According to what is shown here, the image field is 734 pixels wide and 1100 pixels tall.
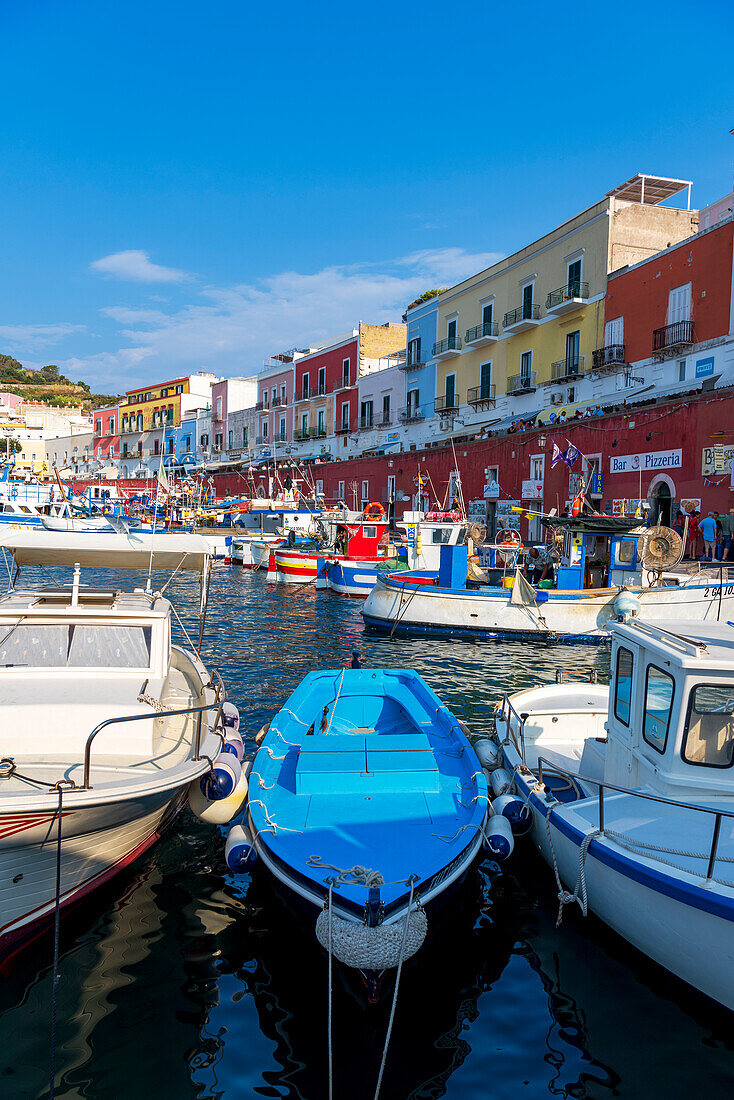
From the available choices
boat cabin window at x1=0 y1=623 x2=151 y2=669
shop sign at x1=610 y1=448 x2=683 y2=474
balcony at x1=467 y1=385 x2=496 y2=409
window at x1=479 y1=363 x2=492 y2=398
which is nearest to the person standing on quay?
shop sign at x1=610 y1=448 x2=683 y2=474

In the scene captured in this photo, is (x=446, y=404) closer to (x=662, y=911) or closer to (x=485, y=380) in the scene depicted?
(x=485, y=380)

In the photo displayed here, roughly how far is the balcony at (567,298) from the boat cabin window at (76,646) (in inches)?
1025

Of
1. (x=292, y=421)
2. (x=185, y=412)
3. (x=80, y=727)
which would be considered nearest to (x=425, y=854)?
(x=80, y=727)

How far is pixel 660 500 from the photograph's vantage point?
882 inches

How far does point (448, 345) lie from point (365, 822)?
33854mm

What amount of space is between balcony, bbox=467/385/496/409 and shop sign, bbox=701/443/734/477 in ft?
50.2

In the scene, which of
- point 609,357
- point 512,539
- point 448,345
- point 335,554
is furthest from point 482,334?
point 512,539

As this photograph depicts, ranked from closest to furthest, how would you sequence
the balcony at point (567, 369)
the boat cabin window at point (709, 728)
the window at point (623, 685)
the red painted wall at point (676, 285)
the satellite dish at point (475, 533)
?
the boat cabin window at point (709, 728) < the window at point (623, 685) < the satellite dish at point (475, 533) < the red painted wall at point (676, 285) < the balcony at point (567, 369)

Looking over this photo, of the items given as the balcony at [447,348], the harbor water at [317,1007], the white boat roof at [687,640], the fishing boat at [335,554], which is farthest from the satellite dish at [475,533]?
the balcony at [447,348]

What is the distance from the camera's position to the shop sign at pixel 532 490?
27656 mm

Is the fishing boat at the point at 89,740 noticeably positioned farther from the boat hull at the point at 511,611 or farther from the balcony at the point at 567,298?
the balcony at the point at 567,298

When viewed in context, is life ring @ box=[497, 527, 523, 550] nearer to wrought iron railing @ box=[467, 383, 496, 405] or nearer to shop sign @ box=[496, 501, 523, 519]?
shop sign @ box=[496, 501, 523, 519]

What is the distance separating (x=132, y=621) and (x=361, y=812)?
3.20 m

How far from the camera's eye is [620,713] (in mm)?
6227
